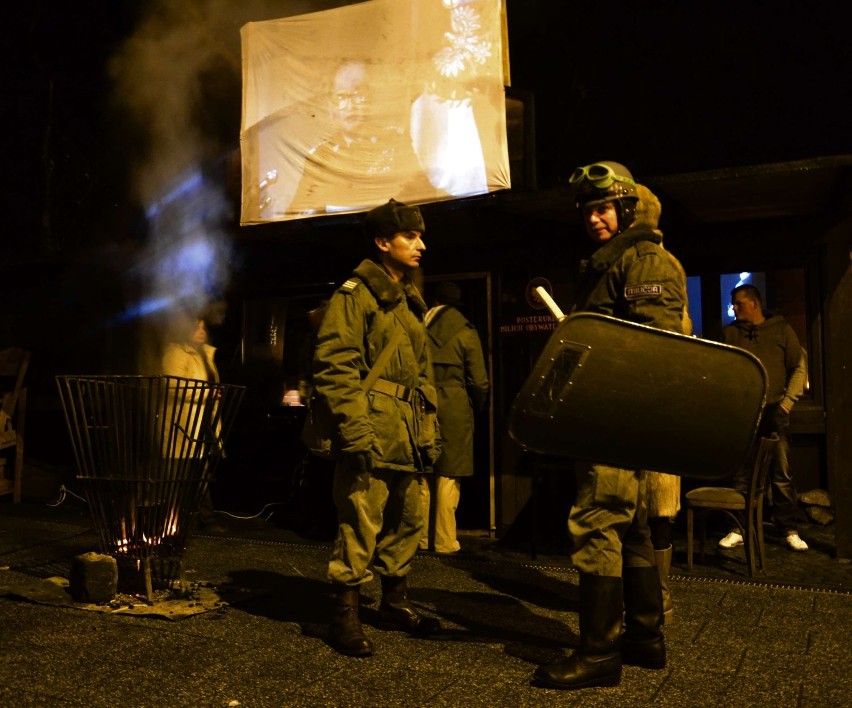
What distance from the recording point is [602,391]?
3.52 meters

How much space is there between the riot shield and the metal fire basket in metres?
2.43

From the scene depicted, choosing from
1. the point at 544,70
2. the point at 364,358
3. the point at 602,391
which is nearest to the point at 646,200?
the point at 602,391

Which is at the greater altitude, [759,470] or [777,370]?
[777,370]

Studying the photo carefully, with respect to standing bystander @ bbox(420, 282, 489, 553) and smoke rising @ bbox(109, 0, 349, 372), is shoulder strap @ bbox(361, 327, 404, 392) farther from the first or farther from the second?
smoke rising @ bbox(109, 0, 349, 372)

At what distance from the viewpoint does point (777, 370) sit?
7.39 m

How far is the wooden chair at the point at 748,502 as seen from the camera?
618 centimetres

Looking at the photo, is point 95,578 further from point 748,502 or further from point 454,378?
point 748,502

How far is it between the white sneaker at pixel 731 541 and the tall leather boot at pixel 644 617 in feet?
10.9

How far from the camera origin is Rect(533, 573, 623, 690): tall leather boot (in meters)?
3.77

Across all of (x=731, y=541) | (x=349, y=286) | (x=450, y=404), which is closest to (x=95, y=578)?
(x=349, y=286)

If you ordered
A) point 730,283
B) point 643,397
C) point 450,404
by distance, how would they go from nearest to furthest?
point 643,397 < point 450,404 < point 730,283

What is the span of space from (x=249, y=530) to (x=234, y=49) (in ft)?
21.3

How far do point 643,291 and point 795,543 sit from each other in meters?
4.26

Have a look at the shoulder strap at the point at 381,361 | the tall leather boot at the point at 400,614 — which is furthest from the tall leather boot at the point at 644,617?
the shoulder strap at the point at 381,361
